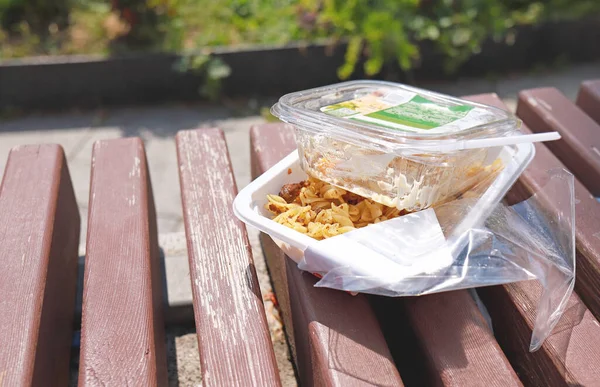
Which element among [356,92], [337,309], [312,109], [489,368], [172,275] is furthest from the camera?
[172,275]

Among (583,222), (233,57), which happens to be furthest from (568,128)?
(233,57)

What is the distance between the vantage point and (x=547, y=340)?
1.16 meters

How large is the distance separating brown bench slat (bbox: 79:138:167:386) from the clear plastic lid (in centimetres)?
46

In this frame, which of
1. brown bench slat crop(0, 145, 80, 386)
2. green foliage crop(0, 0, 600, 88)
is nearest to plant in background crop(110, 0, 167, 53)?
green foliage crop(0, 0, 600, 88)

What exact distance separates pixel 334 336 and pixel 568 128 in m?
1.08

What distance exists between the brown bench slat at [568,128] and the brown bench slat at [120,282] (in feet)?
3.86

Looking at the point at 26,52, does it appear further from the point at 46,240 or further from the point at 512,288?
the point at 512,288

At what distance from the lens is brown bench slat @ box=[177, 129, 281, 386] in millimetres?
1118

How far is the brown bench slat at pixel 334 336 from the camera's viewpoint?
1074mm

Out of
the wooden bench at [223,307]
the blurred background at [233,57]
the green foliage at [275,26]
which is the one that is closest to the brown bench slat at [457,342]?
the wooden bench at [223,307]

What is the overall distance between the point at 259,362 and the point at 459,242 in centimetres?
44

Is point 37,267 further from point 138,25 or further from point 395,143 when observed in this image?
point 138,25

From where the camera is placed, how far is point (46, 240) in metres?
1.42

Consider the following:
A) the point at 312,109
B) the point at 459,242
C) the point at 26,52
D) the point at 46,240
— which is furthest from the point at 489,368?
the point at 26,52
